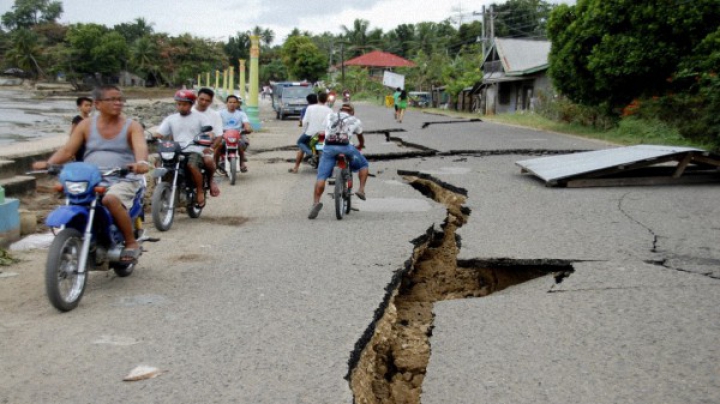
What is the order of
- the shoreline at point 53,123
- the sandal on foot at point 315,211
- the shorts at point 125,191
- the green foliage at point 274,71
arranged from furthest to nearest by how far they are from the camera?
1. the green foliage at point 274,71
2. the shoreline at point 53,123
3. the sandal on foot at point 315,211
4. the shorts at point 125,191

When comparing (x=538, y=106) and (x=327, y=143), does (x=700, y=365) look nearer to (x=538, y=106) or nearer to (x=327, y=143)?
(x=327, y=143)

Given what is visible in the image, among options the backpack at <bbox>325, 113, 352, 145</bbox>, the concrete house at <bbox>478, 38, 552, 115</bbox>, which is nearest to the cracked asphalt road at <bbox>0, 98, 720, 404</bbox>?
the backpack at <bbox>325, 113, 352, 145</bbox>

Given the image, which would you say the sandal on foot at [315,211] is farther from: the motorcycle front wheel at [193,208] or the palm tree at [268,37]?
the palm tree at [268,37]

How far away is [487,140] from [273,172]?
7.35 meters

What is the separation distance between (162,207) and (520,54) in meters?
40.7

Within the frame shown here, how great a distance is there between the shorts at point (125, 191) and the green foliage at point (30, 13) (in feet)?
366

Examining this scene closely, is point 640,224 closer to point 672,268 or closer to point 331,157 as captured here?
point 672,268

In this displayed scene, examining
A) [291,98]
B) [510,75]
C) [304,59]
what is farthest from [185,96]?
[304,59]

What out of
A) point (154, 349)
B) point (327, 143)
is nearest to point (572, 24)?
point (327, 143)

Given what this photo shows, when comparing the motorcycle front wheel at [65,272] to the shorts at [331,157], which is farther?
the shorts at [331,157]

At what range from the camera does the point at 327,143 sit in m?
7.81

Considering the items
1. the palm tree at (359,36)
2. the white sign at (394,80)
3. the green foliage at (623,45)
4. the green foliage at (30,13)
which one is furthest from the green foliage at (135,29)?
the green foliage at (623,45)

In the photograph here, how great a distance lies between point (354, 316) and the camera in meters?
4.12

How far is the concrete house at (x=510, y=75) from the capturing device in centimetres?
4125
